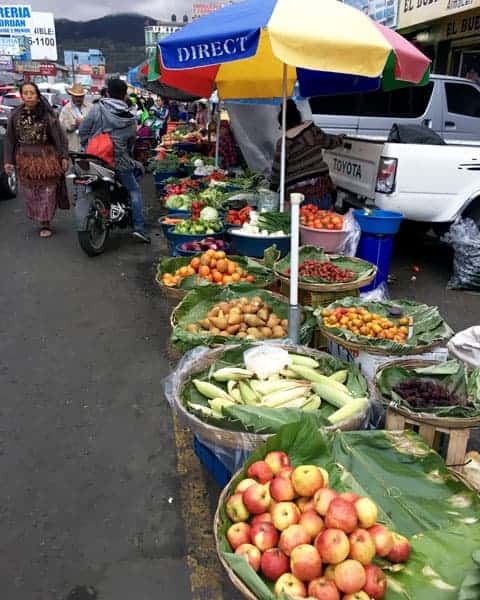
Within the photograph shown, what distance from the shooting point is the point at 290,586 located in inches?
67.6

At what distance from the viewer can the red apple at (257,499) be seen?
6.46 feet

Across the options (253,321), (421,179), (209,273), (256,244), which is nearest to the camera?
(253,321)

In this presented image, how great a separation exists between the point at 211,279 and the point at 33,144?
4338mm

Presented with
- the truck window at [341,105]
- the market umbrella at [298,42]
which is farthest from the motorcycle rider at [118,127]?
the truck window at [341,105]

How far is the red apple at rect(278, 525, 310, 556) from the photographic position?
5.90ft

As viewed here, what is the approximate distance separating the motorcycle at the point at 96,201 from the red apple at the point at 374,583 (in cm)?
619

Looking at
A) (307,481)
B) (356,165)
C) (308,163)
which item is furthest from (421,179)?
(307,481)

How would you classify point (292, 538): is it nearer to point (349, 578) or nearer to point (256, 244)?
point (349, 578)

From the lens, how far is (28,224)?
946 centimetres

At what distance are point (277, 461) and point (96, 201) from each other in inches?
234

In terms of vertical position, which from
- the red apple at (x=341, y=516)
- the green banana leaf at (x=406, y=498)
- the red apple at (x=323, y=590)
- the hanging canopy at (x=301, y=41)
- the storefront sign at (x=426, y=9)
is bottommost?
the green banana leaf at (x=406, y=498)

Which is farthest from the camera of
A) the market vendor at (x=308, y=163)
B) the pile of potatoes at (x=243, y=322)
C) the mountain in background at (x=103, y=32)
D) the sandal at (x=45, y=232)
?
the mountain in background at (x=103, y=32)

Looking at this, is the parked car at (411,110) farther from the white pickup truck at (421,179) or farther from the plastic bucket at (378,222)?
the plastic bucket at (378,222)

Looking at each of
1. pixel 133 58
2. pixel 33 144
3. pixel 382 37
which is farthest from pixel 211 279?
pixel 133 58
